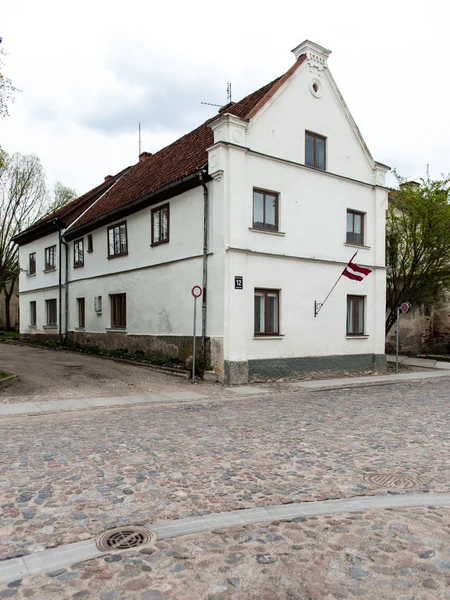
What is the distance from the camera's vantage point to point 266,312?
14758 mm

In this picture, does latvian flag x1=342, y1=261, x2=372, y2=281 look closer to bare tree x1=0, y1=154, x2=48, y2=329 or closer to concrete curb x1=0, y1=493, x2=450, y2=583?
concrete curb x1=0, y1=493, x2=450, y2=583

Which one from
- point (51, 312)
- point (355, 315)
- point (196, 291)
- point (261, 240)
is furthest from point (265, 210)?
point (51, 312)

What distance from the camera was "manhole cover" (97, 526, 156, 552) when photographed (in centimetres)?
361

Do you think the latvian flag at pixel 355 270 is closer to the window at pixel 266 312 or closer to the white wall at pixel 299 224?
the white wall at pixel 299 224

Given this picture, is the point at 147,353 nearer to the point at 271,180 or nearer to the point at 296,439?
the point at 271,180

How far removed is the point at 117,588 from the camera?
3035mm

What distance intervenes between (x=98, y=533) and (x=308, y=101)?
1518 cm

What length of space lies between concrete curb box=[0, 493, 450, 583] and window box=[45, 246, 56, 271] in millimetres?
22798

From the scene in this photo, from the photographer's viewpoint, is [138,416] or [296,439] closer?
[296,439]

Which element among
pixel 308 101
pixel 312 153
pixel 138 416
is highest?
pixel 308 101

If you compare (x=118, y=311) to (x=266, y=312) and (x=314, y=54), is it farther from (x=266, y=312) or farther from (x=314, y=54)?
(x=314, y=54)

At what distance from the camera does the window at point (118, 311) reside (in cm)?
1912

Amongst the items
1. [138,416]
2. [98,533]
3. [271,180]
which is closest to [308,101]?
[271,180]

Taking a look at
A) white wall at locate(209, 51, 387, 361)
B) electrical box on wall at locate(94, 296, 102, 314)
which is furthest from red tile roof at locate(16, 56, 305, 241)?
electrical box on wall at locate(94, 296, 102, 314)
